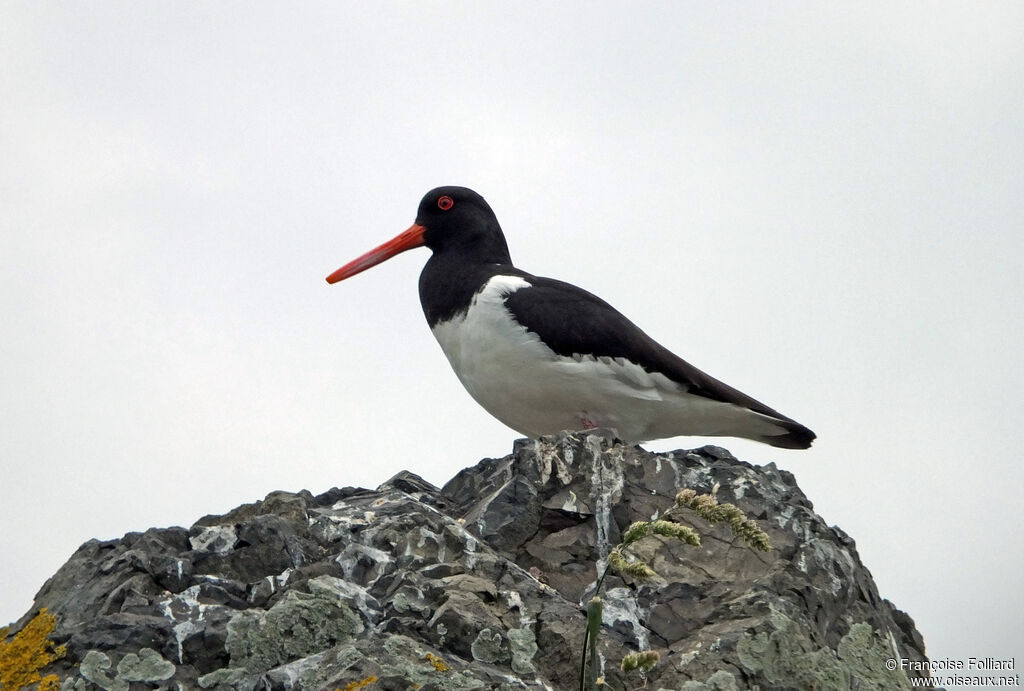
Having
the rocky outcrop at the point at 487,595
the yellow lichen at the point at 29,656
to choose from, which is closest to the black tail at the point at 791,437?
the rocky outcrop at the point at 487,595

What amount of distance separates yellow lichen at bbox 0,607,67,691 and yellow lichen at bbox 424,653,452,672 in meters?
1.41

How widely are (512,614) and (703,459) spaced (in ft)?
6.20

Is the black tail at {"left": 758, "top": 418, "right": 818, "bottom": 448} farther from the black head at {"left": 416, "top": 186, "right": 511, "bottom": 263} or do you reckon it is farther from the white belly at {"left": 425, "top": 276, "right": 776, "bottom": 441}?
the black head at {"left": 416, "top": 186, "right": 511, "bottom": 263}

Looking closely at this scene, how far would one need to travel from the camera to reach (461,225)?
973 centimetres

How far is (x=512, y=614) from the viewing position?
4996mm

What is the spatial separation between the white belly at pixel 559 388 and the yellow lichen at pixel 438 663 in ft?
12.0

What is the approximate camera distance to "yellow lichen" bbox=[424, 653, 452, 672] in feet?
14.7

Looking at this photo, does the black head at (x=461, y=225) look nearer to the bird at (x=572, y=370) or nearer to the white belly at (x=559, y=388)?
the bird at (x=572, y=370)

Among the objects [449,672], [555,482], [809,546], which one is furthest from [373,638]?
[809,546]

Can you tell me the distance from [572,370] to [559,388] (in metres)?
0.16

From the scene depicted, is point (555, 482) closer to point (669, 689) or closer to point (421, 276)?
point (669, 689)

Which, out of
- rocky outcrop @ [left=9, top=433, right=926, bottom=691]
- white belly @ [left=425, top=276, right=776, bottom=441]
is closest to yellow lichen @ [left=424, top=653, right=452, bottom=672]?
rocky outcrop @ [left=9, top=433, right=926, bottom=691]

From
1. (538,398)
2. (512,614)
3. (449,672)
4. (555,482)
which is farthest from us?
(538,398)

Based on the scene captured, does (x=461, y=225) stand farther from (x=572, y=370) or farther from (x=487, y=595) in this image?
(x=487, y=595)
